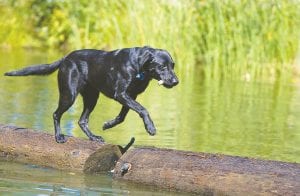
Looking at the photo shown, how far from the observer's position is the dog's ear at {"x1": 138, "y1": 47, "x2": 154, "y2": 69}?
7504 mm

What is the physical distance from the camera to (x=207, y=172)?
674 centimetres

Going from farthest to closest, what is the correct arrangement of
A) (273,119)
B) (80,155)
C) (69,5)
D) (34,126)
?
(69,5)
(273,119)
(34,126)
(80,155)

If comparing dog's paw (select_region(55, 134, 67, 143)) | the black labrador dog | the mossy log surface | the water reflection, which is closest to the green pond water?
the water reflection

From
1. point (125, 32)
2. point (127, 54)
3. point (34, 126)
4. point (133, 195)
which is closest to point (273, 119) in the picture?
point (34, 126)

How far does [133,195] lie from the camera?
678cm

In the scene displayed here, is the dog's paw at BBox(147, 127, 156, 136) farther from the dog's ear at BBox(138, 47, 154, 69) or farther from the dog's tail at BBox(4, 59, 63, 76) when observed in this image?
the dog's tail at BBox(4, 59, 63, 76)

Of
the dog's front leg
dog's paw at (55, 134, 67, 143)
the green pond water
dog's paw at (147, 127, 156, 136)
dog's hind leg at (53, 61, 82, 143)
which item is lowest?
the green pond water

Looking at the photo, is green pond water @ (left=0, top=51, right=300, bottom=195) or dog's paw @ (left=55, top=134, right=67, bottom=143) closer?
green pond water @ (left=0, top=51, right=300, bottom=195)

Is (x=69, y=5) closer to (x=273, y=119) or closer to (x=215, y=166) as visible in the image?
(x=273, y=119)

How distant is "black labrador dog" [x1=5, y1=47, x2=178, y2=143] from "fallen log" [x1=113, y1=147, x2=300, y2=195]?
16.8 inches

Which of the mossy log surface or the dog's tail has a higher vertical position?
the dog's tail

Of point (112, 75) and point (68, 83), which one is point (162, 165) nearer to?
→ point (112, 75)

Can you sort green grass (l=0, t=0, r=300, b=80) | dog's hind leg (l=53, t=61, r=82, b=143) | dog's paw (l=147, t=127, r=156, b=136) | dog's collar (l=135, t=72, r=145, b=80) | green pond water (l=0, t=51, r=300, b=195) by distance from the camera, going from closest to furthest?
green pond water (l=0, t=51, r=300, b=195), dog's paw (l=147, t=127, r=156, b=136), dog's collar (l=135, t=72, r=145, b=80), dog's hind leg (l=53, t=61, r=82, b=143), green grass (l=0, t=0, r=300, b=80)

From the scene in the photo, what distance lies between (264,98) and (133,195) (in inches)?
382
